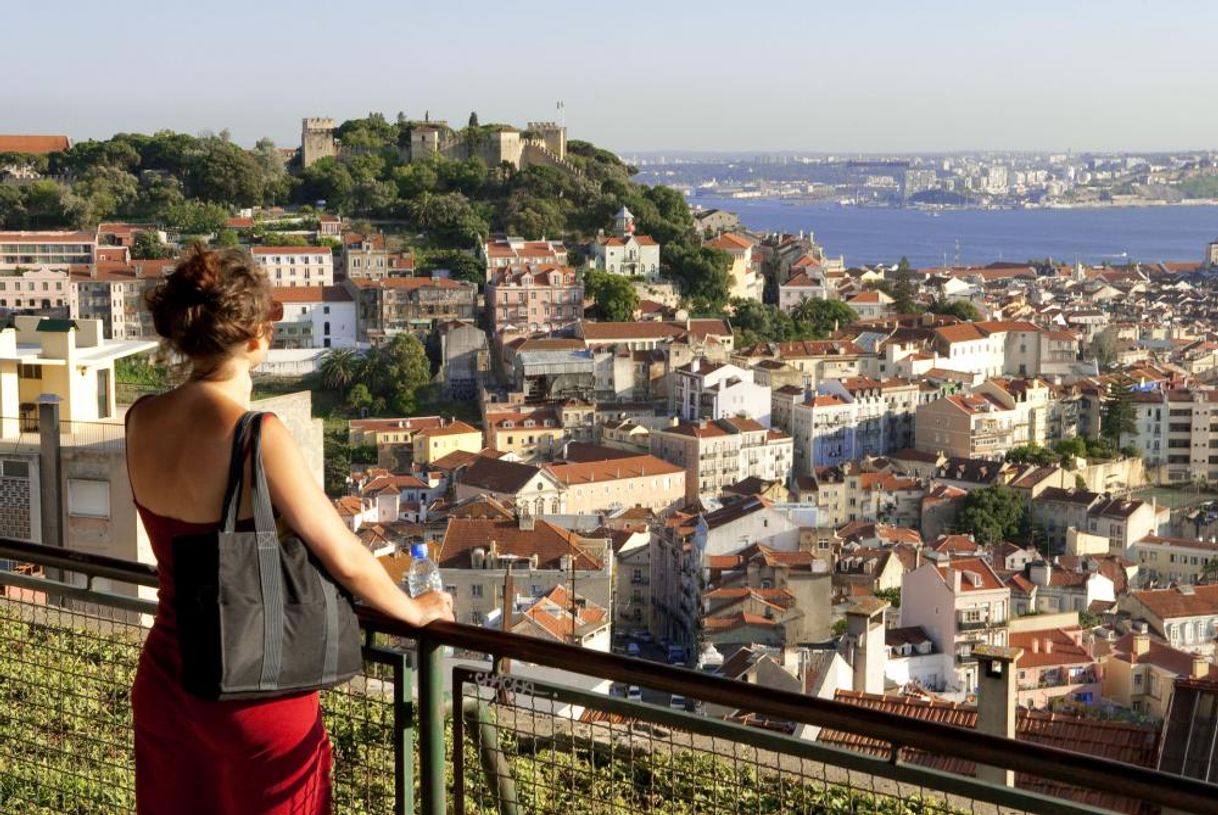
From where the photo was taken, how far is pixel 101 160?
1216 inches

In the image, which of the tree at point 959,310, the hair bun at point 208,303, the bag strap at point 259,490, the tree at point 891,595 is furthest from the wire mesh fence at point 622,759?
the tree at point 959,310

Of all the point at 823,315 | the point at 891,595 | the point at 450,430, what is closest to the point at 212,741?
the point at 891,595

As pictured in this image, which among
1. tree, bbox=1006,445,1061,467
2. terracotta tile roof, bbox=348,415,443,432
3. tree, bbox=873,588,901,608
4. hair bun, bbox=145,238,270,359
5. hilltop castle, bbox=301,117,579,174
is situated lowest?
tree, bbox=873,588,901,608

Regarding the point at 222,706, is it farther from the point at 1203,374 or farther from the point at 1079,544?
the point at 1203,374

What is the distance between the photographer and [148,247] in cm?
2698

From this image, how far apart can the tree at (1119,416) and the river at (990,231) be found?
3790 centimetres

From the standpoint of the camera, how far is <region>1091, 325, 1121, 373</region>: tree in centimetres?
3225

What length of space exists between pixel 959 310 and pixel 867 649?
22.7 m

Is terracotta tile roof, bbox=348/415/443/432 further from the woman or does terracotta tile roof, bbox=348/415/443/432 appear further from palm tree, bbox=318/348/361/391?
the woman

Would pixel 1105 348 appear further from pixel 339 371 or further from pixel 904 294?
pixel 339 371

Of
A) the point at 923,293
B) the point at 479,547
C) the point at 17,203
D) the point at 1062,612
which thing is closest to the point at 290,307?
the point at 17,203

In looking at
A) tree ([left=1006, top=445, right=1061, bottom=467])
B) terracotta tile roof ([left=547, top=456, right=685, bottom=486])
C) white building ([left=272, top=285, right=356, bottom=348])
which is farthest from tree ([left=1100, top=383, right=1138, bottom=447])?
white building ([left=272, top=285, right=356, bottom=348])

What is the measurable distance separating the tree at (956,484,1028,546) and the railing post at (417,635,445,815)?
1905 centimetres

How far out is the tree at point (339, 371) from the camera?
2322cm
